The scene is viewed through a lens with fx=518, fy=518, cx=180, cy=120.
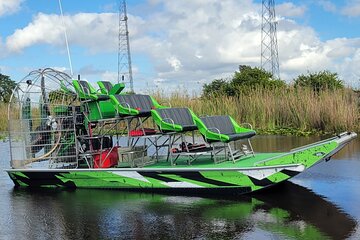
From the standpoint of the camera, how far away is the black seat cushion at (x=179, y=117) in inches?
363

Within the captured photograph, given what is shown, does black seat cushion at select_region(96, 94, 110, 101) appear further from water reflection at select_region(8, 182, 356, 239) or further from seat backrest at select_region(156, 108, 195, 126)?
water reflection at select_region(8, 182, 356, 239)

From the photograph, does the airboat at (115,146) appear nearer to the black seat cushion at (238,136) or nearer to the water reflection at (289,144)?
the black seat cushion at (238,136)

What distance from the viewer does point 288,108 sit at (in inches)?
807

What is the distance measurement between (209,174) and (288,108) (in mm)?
12842

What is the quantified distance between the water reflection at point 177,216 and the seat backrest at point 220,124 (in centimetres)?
139

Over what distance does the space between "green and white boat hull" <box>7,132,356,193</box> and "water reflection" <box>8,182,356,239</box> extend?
0.21 metres

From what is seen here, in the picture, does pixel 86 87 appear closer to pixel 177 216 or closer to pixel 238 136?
pixel 238 136

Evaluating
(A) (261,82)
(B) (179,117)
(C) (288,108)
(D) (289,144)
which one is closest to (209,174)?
(B) (179,117)

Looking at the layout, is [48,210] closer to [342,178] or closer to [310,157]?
[310,157]

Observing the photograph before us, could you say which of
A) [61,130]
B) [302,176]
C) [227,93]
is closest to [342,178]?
[302,176]

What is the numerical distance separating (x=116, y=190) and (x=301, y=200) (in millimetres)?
3281

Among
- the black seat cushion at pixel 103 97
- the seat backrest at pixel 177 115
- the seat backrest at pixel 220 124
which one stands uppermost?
the black seat cushion at pixel 103 97

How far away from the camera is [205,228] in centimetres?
652

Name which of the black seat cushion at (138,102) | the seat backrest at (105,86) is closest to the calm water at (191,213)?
the black seat cushion at (138,102)
